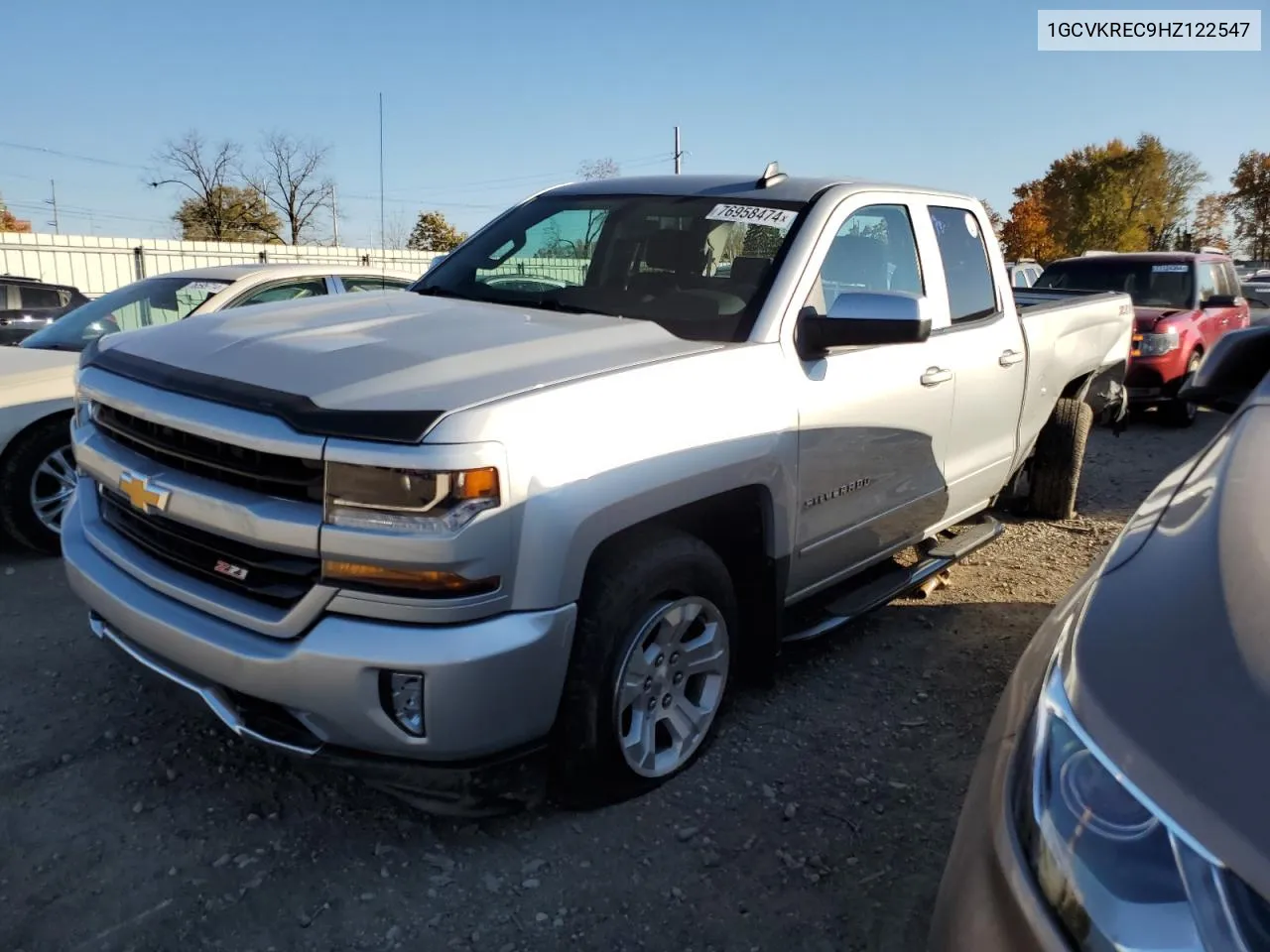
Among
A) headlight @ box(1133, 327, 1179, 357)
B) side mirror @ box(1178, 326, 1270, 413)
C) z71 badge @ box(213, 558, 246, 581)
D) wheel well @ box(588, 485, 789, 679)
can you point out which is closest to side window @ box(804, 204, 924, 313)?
wheel well @ box(588, 485, 789, 679)

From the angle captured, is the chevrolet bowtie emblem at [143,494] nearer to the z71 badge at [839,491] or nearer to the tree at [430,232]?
the z71 badge at [839,491]

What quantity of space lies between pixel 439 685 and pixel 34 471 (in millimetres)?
3967

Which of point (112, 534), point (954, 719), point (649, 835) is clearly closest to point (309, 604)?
point (112, 534)

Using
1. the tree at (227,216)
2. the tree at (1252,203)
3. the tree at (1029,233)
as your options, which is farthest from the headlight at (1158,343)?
the tree at (1252,203)

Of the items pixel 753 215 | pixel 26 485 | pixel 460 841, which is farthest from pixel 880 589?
pixel 26 485

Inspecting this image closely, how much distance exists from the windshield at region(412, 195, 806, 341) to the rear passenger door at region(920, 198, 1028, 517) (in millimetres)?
986

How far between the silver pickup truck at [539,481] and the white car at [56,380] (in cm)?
165

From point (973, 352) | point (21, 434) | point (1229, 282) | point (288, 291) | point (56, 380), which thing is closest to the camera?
point (973, 352)

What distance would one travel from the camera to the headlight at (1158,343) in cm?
988

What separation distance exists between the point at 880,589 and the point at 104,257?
2181 cm

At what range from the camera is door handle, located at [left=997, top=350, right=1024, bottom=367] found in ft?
14.5

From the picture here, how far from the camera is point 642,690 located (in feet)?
9.36

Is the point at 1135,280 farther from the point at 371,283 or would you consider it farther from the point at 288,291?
the point at 288,291

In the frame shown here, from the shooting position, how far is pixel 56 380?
520 centimetres
